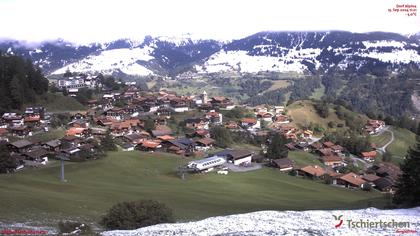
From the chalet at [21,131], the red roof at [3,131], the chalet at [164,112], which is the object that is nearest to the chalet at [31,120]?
the chalet at [21,131]

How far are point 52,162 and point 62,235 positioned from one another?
51.3m

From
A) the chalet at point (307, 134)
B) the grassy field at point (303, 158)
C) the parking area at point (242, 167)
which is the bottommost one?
the chalet at point (307, 134)

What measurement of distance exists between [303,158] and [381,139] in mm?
48366

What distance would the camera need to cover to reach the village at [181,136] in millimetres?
74250

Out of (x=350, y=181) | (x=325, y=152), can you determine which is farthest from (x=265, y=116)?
(x=350, y=181)

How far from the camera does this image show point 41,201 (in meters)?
35.5

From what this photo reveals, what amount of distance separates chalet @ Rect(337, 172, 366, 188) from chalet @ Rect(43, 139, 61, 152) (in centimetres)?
4701

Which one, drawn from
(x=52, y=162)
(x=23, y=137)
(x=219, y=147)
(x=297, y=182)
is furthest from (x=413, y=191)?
(x=23, y=137)

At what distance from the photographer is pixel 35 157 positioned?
7150cm

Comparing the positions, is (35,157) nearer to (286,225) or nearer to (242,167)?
(242,167)

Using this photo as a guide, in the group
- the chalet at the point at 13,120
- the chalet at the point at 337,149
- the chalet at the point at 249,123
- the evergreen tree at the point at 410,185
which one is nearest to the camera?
the evergreen tree at the point at 410,185

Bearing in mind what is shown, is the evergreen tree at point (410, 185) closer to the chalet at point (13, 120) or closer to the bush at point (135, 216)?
the bush at point (135, 216)

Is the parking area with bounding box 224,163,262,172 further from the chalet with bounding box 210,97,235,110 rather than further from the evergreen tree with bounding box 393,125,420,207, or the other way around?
the chalet with bounding box 210,97,235,110

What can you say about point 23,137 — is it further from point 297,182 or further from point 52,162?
point 297,182
